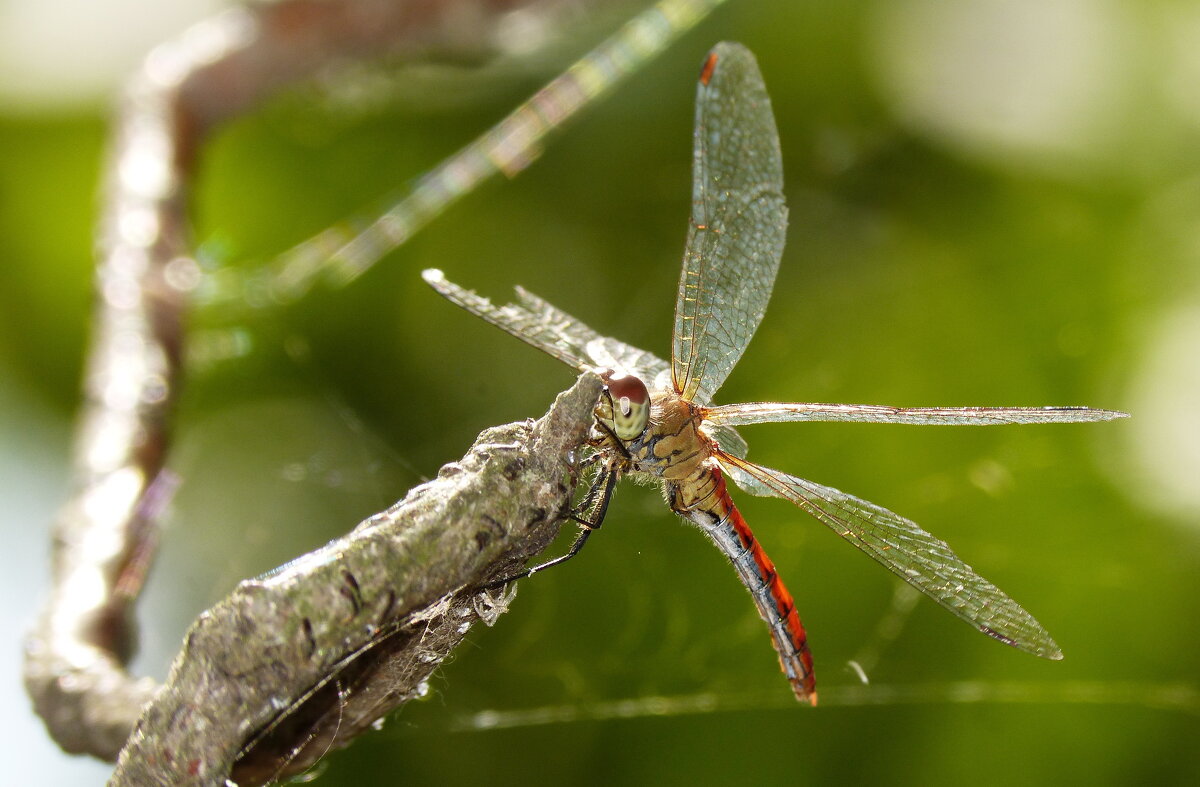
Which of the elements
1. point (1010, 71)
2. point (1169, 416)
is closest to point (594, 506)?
point (1169, 416)

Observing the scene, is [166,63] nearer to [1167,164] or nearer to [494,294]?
[494,294]

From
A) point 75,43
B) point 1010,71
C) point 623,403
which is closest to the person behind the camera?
point 623,403

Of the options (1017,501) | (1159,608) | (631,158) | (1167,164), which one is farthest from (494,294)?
(1167,164)

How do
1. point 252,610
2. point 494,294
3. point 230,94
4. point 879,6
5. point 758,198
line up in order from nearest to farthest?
point 252,610
point 758,198
point 230,94
point 494,294
point 879,6

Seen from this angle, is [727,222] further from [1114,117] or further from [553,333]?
[1114,117]

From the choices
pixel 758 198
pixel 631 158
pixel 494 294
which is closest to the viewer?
pixel 758 198

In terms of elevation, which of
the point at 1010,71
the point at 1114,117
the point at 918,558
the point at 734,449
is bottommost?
the point at 918,558

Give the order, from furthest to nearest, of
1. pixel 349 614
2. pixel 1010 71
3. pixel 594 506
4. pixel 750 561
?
pixel 1010 71
pixel 750 561
pixel 594 506
pixel 349 614

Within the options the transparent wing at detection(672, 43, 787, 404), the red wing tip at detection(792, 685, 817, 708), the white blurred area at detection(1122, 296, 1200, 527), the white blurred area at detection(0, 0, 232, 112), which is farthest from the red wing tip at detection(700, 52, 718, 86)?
the white blurred area at detection(0, 0, 232, 112)
